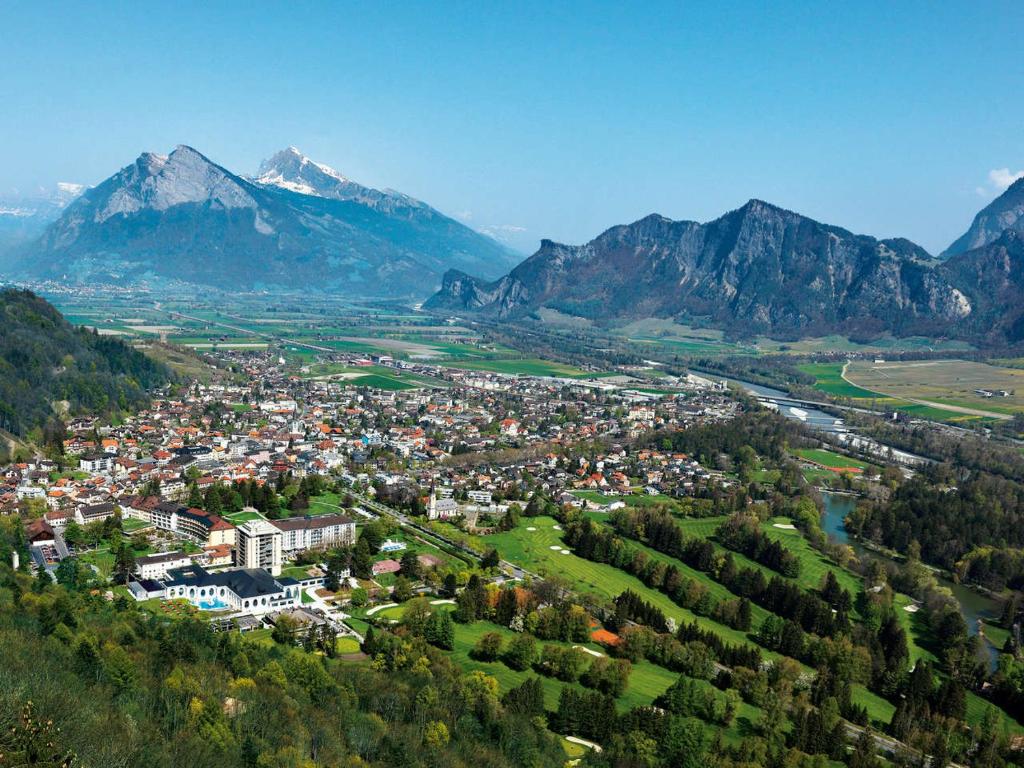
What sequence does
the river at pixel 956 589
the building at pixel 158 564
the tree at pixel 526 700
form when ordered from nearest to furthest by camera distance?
the tree at pixel 526 700 < the building at pixel 158 564 < the river at pixel 956 589

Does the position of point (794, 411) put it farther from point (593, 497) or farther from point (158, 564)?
point (158, 564)

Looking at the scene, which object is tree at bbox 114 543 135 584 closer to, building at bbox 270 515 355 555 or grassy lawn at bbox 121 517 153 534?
grassy lawn at bbox 121 517 153 534

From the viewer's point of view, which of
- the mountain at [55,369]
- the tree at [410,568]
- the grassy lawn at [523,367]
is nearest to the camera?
the tree at [410,568]

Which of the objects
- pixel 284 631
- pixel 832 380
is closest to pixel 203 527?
pixel 284 631

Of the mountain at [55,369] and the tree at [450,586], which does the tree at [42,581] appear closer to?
the tree at [450,586]

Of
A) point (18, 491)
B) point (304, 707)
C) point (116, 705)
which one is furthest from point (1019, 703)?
point (18, 491)

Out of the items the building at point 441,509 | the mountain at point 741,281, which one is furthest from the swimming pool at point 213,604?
the mountain at point 741,281
